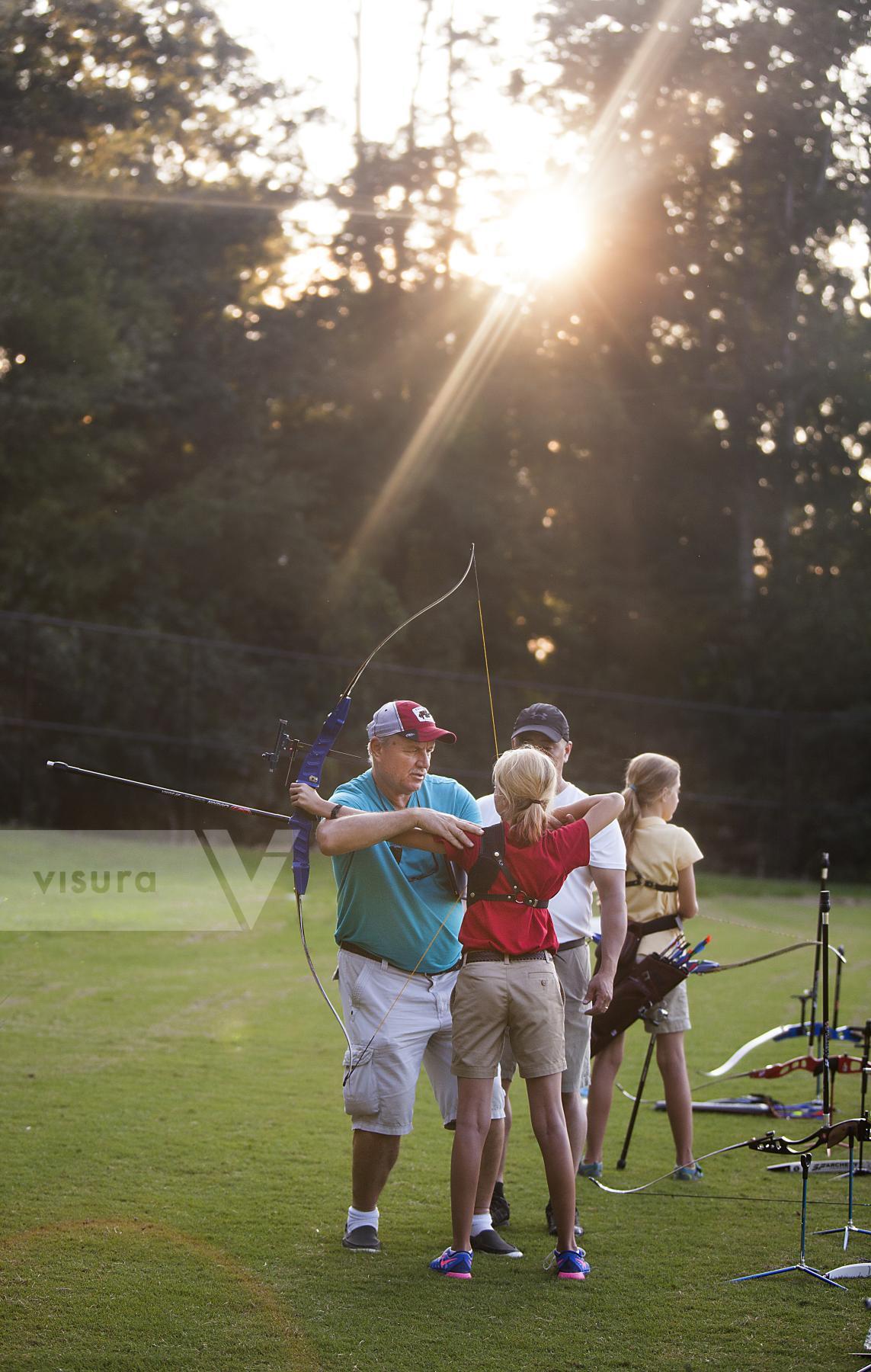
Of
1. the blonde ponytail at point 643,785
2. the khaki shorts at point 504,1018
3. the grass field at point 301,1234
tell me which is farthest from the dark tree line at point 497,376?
the khaki shorts at point 504,1018

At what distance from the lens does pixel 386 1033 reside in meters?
4.55

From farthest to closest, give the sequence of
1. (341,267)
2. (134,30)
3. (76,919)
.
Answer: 1. (341,267)
2. (134,30)
3. (76,919)

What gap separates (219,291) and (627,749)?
11.1m

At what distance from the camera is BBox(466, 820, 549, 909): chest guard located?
175 inches

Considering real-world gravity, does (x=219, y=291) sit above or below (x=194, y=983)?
above

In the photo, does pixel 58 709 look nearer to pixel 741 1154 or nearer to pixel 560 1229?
pixel 741 1154

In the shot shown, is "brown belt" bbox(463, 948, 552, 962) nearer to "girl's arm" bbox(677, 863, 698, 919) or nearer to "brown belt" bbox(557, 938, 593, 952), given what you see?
"brown belt" bbox(557, 938, 593, 952)

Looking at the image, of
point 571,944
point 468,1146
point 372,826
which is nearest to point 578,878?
point 571,944

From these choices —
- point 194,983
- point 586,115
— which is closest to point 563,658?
point 586,115

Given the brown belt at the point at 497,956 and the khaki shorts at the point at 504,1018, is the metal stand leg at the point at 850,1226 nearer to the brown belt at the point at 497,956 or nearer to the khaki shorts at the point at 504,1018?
the khaki shorts at the point at 504,1018

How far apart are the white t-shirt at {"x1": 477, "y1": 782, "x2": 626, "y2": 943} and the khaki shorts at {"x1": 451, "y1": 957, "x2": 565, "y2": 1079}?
0.61 meters

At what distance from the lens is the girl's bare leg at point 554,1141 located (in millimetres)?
Answer: 4449

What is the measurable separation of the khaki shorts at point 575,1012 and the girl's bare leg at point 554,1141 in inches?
23.4

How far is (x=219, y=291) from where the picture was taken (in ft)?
86.7
